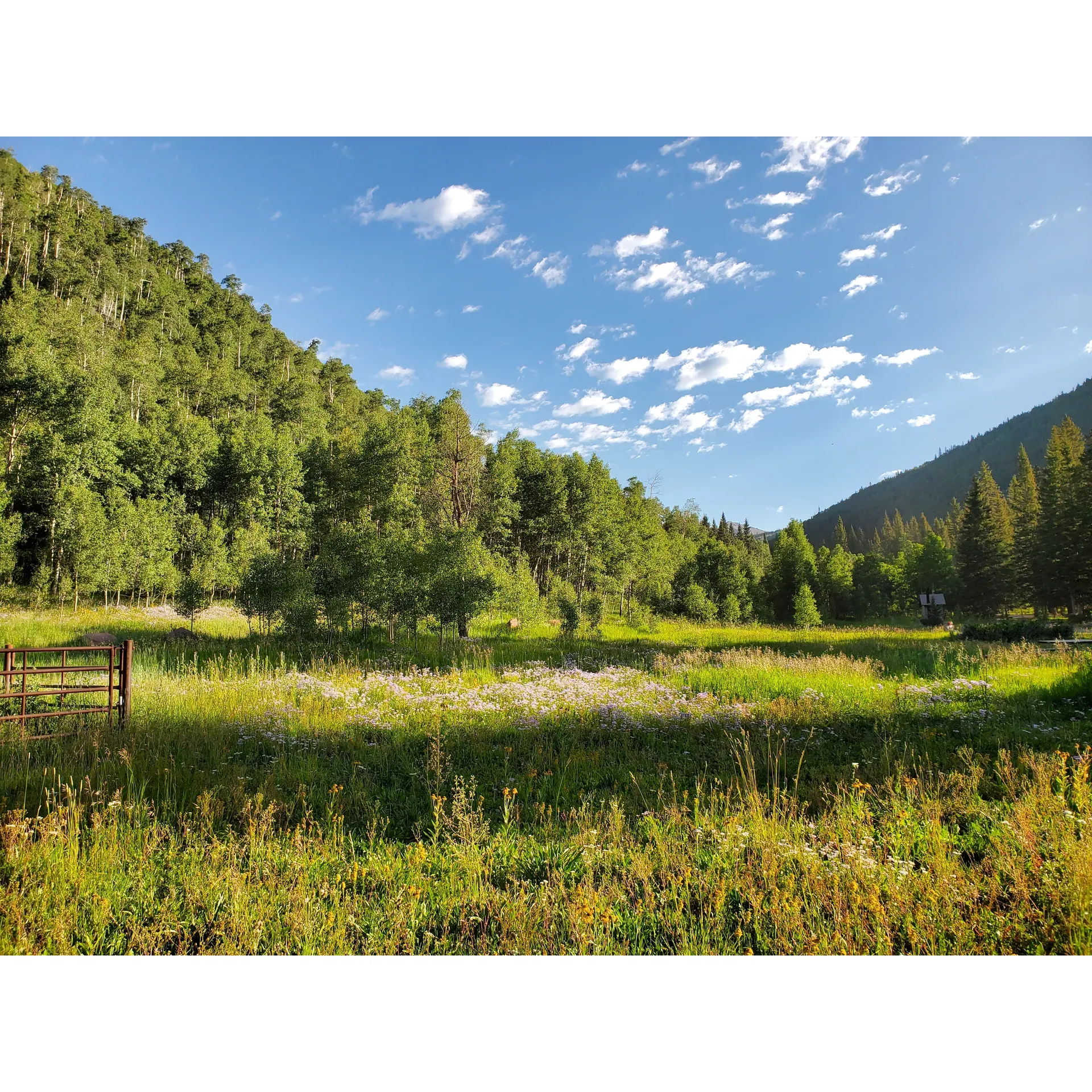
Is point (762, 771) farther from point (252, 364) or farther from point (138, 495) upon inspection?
point (252, 364)

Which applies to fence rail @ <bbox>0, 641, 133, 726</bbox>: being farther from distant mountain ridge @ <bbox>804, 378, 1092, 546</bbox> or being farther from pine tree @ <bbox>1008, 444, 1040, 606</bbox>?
distant mountain ridge @ <bbox>804, 378, 1092, 546</bbox>

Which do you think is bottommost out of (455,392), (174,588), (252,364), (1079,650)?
(1079,650)

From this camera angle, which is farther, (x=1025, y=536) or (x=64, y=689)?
(x=1025, y=536)

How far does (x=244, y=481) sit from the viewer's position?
46.6 meters

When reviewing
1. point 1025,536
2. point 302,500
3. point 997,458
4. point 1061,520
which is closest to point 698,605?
point 1061,520

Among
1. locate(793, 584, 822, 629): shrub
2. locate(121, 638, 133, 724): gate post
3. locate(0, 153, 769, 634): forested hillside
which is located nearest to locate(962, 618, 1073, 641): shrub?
locate(0, 153, 769, 634): forested hillside

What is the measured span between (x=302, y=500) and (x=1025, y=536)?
233 ft

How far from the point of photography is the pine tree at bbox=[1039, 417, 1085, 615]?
134 ft

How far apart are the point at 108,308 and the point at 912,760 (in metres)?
82.2

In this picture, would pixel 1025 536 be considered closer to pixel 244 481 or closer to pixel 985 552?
pixel 985 552

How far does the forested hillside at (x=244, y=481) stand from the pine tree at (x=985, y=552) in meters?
23.3

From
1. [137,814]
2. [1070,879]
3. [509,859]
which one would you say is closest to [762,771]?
[1070,879]

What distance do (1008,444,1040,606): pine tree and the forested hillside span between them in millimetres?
26249

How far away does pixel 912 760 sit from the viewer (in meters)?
6.23
